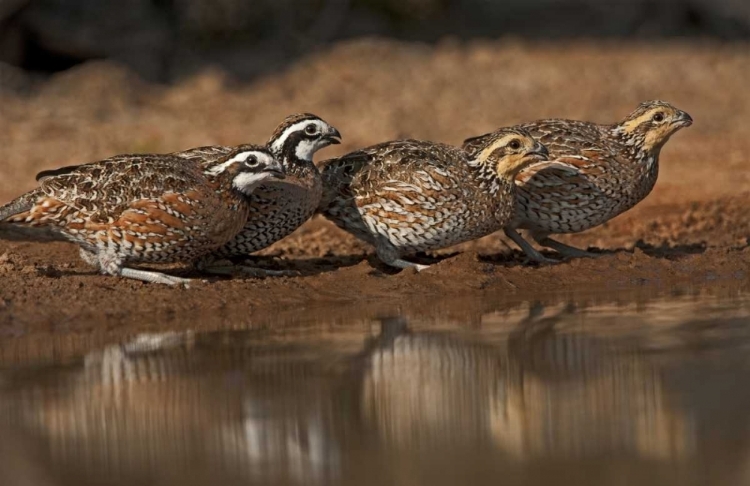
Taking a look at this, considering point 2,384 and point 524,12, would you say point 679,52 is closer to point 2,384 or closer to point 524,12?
point 524,12

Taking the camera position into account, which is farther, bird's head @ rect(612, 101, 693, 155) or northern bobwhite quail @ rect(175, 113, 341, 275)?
bird's head @ rect(612, 101, 693, 155)

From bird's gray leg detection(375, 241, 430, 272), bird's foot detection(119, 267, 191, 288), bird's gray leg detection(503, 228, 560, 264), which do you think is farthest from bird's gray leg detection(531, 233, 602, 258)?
bird's foot detection(119, 267, 191, 288)

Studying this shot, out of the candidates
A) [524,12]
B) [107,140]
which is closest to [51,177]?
[107,140]

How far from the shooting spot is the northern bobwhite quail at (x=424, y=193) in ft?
35.8

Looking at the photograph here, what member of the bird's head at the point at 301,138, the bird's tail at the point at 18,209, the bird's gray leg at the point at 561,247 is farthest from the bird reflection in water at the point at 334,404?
the bird's gray leg at the point at 561,247

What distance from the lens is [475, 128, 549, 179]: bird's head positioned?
11.0 metres

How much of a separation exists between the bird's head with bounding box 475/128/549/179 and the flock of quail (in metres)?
0.01

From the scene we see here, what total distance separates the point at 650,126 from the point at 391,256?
246 centimetres

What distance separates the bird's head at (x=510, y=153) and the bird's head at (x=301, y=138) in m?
1.21

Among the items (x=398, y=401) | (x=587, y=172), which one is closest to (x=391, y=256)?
(x=587, y=172)

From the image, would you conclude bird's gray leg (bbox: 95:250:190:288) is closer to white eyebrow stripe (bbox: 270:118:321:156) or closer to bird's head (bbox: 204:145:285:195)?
bird's head (bbox: 204:145:285:195)

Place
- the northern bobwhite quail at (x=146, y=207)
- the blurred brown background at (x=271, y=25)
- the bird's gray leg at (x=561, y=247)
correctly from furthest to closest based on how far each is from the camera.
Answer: the blurred brown background at (x=271, y=25)
the bird's gray leg at (x=561, y=247)
the northern bobwhite quail at (x=146, y=207)

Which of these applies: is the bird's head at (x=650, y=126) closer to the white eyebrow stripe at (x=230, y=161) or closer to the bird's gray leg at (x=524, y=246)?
the bird's gray leg at (x=524, y=246)

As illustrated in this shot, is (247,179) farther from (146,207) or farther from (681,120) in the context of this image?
(681,120)
